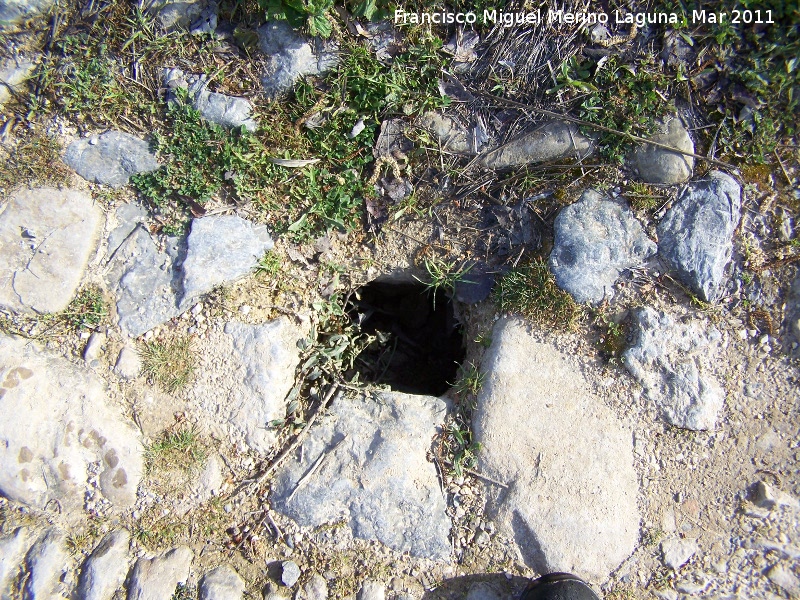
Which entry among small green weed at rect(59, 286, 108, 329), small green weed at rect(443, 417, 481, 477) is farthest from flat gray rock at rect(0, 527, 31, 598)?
small green weed at rect(443, 417, 481, 477)

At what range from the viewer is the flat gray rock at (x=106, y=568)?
257 centimetres

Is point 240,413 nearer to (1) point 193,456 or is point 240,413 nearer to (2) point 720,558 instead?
(1) point 193,456

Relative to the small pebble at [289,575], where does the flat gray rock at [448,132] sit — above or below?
above

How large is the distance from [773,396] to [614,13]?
206 cm

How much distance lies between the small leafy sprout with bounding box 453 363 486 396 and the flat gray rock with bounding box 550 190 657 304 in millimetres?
629

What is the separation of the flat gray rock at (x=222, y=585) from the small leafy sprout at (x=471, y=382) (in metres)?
1.48

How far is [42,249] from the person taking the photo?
279cm

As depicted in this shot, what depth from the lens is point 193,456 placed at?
2697 millimetres

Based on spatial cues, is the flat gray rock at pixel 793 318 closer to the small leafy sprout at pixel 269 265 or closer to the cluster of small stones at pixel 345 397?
the cluster of small stones at pixel 345 397

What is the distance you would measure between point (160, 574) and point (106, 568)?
281 mm

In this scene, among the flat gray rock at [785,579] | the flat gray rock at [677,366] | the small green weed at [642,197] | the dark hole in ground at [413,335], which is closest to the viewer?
the flat gray rock at [785,579]

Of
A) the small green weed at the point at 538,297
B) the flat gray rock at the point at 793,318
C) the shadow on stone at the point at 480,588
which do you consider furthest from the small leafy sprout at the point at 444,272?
the flat gray rock at the point at 793,318

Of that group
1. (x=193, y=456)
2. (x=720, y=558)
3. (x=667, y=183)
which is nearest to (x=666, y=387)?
(x=720, y=558)

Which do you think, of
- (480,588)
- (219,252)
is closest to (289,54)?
(219,252)
